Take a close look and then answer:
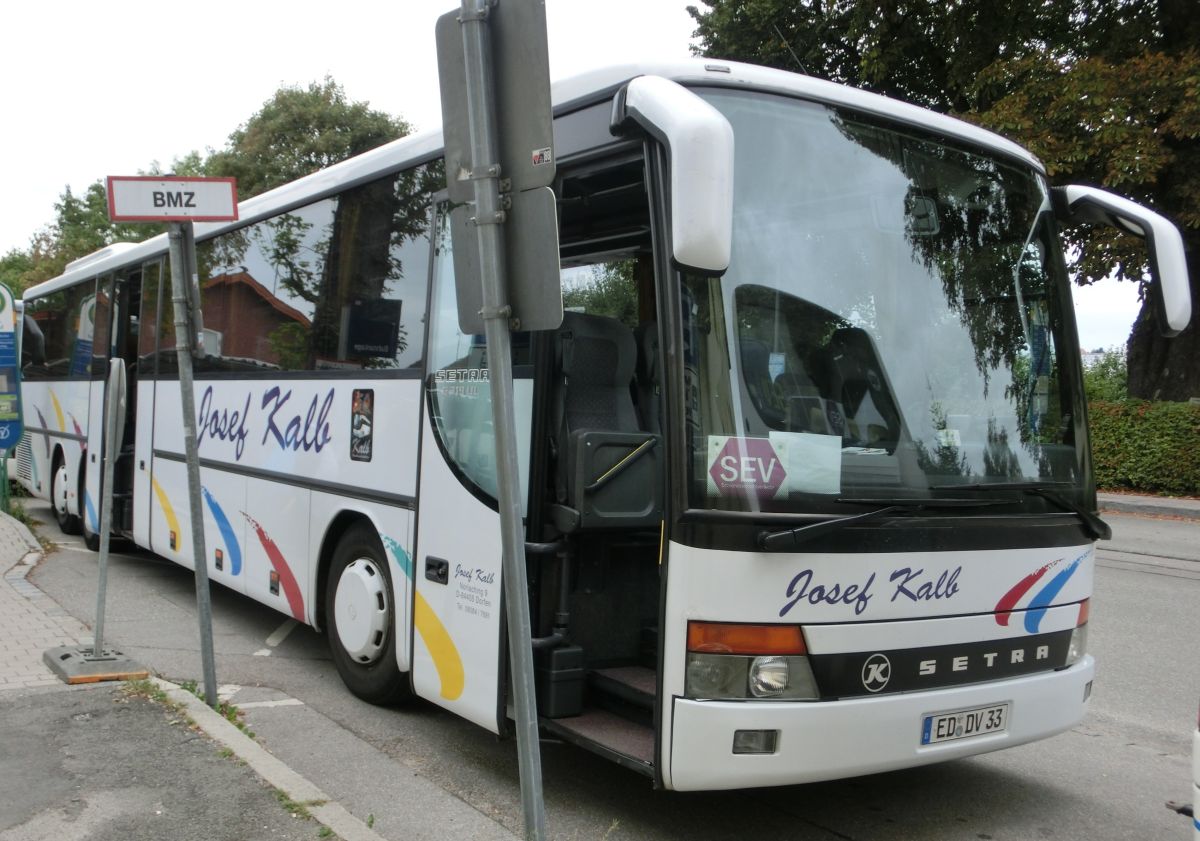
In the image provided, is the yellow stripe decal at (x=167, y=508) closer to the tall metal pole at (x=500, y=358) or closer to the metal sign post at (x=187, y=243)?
the metal sign post at (x=187, y=243)

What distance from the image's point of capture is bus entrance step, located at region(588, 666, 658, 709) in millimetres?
4488

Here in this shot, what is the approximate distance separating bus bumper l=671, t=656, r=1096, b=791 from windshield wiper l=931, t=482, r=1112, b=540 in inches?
30.4

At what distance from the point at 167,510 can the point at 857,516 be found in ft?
22.9

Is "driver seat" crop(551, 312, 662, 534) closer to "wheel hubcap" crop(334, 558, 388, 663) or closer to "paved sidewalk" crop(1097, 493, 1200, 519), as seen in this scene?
"wheel hubcap" crop(334, 558, 388, 663)

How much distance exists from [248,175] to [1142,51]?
106 ft

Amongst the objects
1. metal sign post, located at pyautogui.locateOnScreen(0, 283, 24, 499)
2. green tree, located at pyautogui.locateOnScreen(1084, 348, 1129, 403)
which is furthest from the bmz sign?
green tree, located at pyautogui.locateOnScreen(1084, 348, 1129, 403)

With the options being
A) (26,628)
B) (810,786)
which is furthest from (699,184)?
(26,628)

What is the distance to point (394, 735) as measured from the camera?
5734 mm

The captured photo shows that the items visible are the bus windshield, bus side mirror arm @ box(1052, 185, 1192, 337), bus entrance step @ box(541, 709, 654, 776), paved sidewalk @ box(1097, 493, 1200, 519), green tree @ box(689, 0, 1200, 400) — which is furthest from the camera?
paved sidewalk @ box(1097, 493, 1200, 519)

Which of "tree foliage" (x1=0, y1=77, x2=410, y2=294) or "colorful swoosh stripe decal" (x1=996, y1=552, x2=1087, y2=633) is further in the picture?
"tree foliage" (x1=0, y1=77, x2=410, y2=294)

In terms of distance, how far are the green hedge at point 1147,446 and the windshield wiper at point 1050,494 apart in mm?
15766

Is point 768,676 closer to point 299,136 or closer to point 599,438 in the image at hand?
point 599,438

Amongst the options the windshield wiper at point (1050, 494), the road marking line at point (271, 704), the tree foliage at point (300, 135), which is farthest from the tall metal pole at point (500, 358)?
the tree foliage at point (300, 135)

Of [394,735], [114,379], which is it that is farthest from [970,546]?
[114,379]
